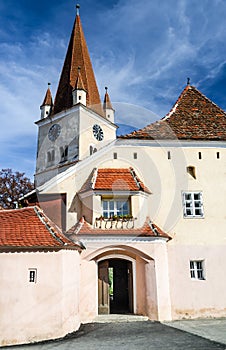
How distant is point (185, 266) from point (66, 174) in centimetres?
704

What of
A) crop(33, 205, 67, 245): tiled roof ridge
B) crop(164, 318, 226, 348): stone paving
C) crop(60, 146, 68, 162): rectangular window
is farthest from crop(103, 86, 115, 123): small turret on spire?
crop(164, 318, 226, 348): stone paving

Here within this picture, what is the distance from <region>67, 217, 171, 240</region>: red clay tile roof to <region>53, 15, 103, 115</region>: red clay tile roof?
20983 mm

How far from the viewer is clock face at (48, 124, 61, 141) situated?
33.0 meters

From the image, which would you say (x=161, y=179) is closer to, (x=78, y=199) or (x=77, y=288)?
(x=78, y=199)

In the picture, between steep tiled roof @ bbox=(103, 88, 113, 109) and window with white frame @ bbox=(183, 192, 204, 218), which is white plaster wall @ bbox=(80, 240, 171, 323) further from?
steep tiled roof @ bbox=(103, 88, 113, 109)

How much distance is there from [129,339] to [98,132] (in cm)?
2514

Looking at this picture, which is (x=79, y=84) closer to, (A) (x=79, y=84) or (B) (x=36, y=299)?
(A) (x=79, y=84)

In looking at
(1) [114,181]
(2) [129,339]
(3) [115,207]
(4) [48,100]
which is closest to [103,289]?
(3) [115,207]

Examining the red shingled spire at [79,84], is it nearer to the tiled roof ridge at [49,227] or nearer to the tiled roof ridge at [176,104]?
the tiled roof ridge at [176,104]

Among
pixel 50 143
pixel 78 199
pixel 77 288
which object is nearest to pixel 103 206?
pixel 78 199

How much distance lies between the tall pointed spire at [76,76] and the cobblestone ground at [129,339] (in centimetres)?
2471

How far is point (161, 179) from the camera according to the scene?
16.3 m

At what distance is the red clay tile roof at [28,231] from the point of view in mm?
11727

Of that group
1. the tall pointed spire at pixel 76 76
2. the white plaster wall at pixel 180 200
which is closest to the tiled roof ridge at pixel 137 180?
the white plaster wall at pixel 180 200
